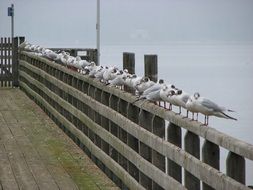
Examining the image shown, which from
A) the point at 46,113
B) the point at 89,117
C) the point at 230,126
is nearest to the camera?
the point at 89,117

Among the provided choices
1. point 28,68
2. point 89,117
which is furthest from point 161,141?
point 28,68

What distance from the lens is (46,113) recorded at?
1728 cm

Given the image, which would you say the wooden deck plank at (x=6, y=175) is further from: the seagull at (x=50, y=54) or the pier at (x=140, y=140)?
the seagull at (x=50, y=54)

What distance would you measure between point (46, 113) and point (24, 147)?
193 inches

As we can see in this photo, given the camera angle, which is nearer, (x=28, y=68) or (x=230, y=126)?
(x=28, y=68)

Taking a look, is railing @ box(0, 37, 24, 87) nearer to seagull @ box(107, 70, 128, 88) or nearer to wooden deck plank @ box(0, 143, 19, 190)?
wooden deck plank @ box(0, 143, 19, 190)

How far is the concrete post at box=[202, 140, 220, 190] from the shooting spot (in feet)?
21.3

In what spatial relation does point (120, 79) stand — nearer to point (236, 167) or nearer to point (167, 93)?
point (167, 93)

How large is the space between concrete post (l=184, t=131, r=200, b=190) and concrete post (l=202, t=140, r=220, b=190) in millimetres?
395

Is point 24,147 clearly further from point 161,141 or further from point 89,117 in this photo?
point 161,141

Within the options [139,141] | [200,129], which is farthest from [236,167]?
[139,141]

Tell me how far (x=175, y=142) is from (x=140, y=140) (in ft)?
3.11

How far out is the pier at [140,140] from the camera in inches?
248

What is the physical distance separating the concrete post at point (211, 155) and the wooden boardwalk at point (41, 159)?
10.5 ft
